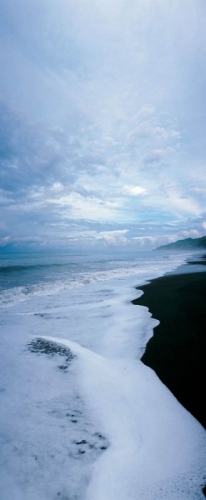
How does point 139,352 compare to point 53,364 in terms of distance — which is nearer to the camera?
point 53,364

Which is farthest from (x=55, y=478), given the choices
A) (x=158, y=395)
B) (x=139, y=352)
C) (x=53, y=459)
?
(x=139, y=352)

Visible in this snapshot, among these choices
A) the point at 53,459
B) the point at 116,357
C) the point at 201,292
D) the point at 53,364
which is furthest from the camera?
the point at 201,292

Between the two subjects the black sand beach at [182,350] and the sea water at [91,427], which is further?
the black sand beach at [182,350]

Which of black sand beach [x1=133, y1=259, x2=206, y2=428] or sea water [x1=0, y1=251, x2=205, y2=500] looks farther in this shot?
black sand beach [x1=133, y1=259, x2=206, y2=428]

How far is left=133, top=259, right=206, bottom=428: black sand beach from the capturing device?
12.3ft

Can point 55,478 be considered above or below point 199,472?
above

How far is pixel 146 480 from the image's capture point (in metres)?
2.38

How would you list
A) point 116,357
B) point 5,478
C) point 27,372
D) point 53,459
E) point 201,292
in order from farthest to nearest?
point 201,292 → point 116,357 → point 27,372 → point 53,459 → point 5,478

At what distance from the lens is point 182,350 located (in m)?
5.37

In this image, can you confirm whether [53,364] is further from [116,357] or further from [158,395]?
[158,395]

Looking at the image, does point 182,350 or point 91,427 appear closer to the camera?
point 91,427

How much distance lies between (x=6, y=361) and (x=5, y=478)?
3.00 meters

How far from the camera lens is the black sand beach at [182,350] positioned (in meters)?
3.75

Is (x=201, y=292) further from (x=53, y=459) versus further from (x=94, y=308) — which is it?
(x=53, y=459)
